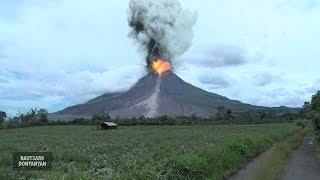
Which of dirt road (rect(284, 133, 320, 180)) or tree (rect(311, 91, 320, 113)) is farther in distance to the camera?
tree (rect(311, 91, 320, 113))

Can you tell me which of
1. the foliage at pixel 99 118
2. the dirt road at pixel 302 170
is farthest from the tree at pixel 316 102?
the foliage at pixel 99 118

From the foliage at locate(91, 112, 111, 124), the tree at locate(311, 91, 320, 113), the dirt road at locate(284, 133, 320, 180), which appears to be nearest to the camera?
the dirt road at locate(284, 133, 320, 180)

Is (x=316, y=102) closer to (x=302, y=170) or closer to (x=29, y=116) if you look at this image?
(x=302, y=170)

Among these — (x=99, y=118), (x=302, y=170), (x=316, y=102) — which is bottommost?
(x=302, y=170)

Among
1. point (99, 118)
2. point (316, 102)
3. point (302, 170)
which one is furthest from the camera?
point (99, 118)

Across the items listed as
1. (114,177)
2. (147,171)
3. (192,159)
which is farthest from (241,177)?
(114,177)

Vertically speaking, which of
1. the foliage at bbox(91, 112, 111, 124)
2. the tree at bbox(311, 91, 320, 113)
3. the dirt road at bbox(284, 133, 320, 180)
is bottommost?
the dirt road at bbox(284, 133, 320, 180)

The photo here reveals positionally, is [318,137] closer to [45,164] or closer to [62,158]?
[62,158]

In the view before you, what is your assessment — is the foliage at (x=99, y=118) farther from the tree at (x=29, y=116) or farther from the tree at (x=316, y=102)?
the tree at (x=316, y=102)

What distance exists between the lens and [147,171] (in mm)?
12516

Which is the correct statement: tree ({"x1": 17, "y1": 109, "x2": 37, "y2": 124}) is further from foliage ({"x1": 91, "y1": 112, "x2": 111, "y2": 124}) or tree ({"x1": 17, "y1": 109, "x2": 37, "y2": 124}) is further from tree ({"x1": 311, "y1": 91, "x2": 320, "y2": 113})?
tree ({"x1": 311, "y1": 91, "x2": 320, "y2": 113})

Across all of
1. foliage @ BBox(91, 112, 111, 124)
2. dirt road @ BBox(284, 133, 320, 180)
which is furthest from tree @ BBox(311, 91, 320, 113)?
foliage @ BBox(91, 112, 111, 124)

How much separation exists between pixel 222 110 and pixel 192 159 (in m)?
157

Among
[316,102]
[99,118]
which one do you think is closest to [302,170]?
[316,102]
